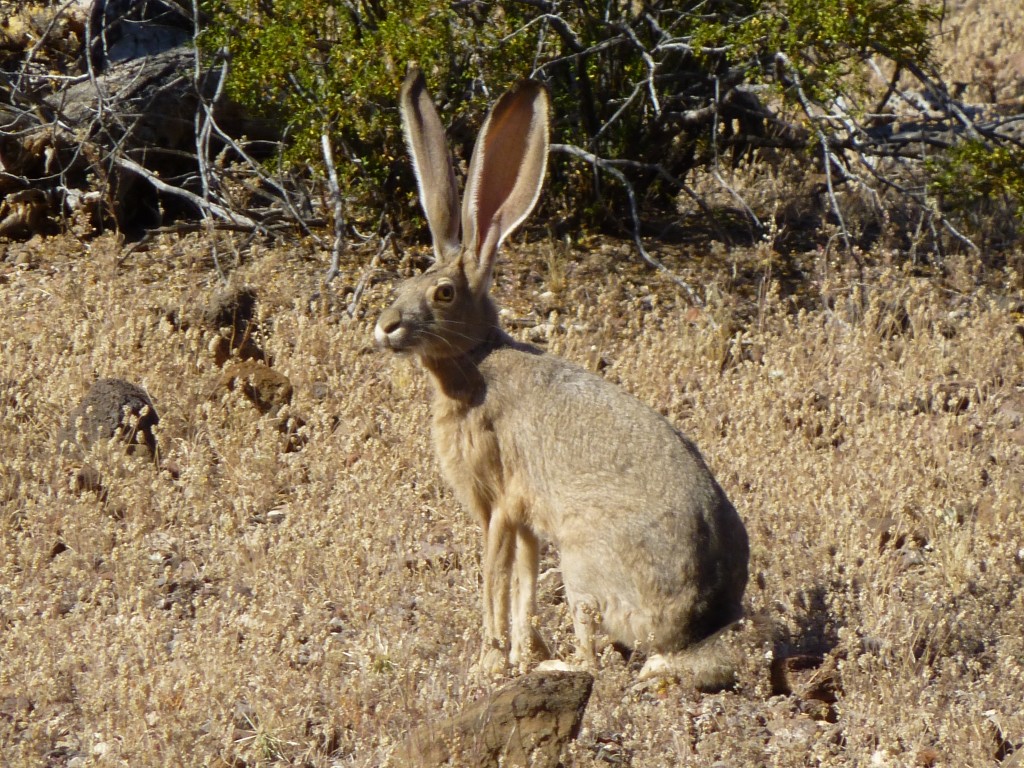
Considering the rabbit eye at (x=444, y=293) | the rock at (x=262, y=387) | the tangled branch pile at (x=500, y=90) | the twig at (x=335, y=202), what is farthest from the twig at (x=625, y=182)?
the rabbit eye at (x=444, y=293)

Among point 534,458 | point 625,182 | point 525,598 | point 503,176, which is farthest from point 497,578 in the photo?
point 625,182

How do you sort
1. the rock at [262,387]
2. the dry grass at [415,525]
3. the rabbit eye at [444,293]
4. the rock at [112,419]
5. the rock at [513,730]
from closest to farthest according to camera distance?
the rock at [513,730]
the dry grass at [415,525]
the rabbit eye at [444,293]
the rock at [112,419]
the rock at [262,387]

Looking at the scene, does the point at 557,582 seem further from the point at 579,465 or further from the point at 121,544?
the point at 121,544

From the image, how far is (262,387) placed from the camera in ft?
21.1

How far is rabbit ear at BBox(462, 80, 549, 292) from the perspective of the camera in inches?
186

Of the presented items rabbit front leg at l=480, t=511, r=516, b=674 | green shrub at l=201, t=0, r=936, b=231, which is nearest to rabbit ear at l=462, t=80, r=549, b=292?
rabbit front leg at l=480, t=511, r=516, b=674

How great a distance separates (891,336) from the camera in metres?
7.27

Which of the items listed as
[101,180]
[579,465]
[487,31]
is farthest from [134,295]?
[579,465]

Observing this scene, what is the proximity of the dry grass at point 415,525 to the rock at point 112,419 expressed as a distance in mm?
84

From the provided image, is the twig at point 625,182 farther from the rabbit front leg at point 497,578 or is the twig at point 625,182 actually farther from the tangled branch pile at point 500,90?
the rabbit front leg at point 497,578

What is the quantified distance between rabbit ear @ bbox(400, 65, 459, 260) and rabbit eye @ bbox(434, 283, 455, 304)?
221 mm

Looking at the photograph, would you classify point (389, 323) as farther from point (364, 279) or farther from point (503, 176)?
point (364, 279)

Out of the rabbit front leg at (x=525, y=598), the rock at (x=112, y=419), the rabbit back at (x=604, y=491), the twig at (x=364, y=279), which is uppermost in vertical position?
the twig at (x=364, y=279)

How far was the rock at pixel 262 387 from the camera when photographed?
21.1ft
